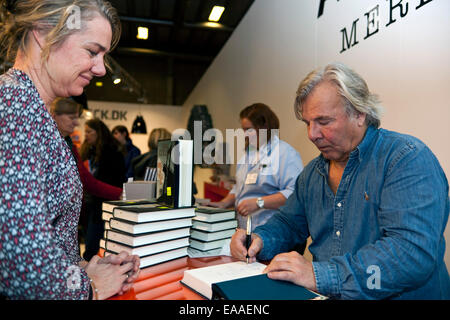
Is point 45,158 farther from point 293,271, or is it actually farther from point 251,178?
point 251,178

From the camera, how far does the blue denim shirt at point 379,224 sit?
3.03 ft

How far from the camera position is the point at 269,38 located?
171 inches

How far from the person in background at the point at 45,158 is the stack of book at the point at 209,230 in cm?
42

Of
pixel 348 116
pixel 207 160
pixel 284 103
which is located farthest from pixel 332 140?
pixel 207 160

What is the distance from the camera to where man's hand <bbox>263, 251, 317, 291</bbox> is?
0.94m

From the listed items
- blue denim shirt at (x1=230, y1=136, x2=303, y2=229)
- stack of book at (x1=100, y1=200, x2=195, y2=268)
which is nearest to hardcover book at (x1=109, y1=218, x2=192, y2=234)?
stack of book at (x1=100, y1=200, x2=195, y2=268)

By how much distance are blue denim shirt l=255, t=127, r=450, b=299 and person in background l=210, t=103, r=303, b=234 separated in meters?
0.83

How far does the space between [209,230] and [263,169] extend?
1.20 m

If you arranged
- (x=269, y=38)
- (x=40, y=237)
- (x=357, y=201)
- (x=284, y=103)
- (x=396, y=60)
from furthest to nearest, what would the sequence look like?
1. (x=269, y=38)
2. (x=284, y=103)
3. (x=396, y=60)
4. (x=357, y=201)
5. (x=40, y=237)

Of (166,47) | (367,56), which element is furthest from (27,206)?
(166,47)

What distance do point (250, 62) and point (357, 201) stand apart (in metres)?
4.35

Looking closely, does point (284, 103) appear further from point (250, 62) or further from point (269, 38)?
point (250, 62)

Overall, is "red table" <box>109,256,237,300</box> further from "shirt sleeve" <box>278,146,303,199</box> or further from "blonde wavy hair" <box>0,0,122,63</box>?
"shirt sleeve" <box>278,146,303,199</box>

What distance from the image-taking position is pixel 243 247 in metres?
1.28
